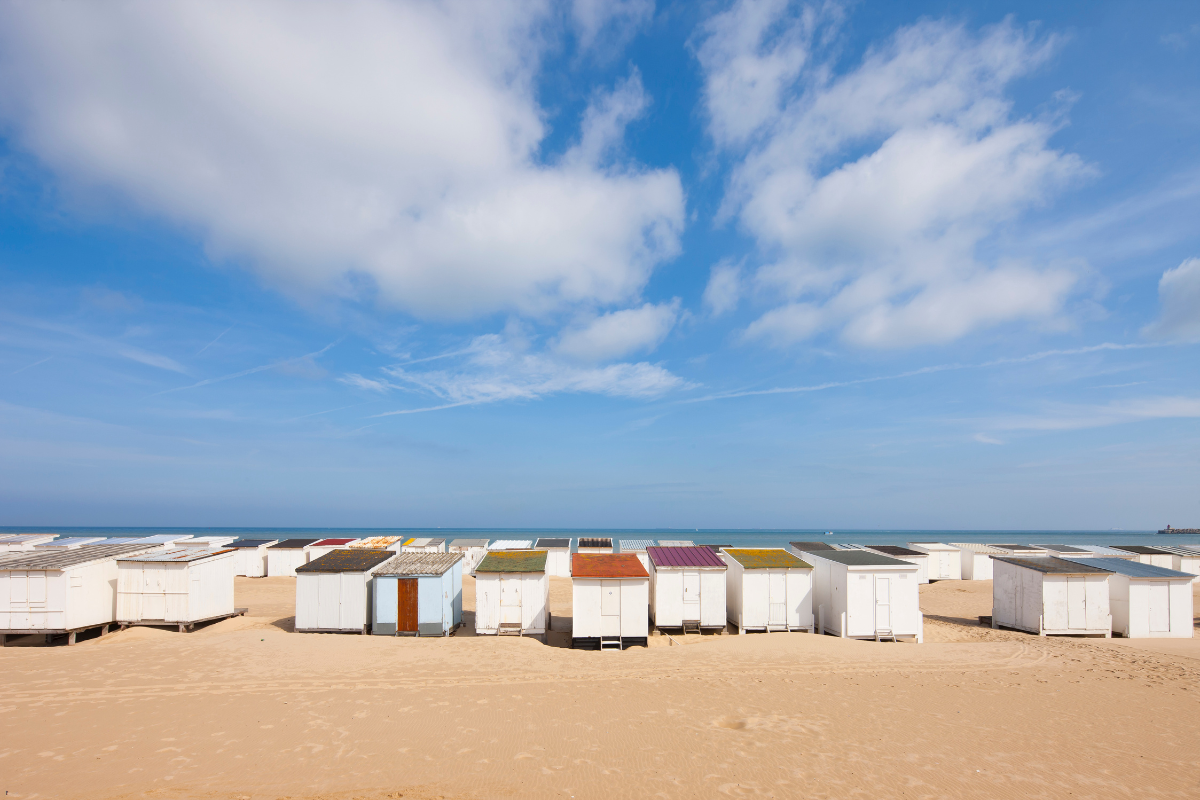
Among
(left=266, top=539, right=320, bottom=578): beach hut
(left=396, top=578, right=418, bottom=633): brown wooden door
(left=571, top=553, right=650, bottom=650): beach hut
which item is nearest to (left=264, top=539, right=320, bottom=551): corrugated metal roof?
(left=266, top=539, right=320, bottom=578): beach hut

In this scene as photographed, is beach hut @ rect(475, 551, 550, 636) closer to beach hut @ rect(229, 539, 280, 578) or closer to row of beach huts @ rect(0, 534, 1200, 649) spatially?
row of beach huts @ rect(0, 534, 1200, 649)

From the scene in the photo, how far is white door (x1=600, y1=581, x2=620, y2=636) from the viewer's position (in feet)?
57.4

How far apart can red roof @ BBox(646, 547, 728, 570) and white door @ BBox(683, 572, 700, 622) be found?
43 cm

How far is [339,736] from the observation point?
390 inches

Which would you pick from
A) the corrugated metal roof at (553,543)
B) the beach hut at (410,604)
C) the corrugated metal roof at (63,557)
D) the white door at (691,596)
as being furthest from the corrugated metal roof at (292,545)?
the white door at (691,596)

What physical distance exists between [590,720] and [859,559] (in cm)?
1287

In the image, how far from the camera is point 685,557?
20.1 meters

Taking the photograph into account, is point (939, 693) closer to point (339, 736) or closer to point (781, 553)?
point (781, 553)

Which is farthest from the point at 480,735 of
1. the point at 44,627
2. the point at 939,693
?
the point at 44,627

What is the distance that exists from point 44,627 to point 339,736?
1438cm

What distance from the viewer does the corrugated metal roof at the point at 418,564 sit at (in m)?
18.7

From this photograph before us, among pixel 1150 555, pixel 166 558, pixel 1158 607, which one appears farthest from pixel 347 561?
pixel 1150 555

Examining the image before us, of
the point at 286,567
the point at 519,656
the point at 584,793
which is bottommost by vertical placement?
the point at 286,567

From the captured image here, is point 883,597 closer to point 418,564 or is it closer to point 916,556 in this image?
point 418,564
